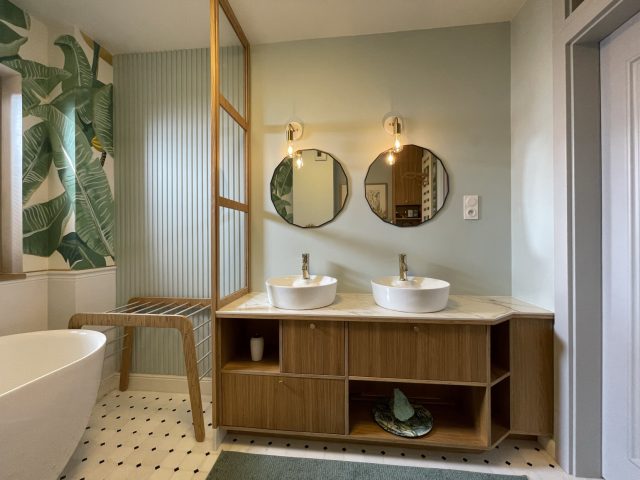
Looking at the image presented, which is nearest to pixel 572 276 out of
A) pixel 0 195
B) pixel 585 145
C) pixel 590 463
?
pixel 585 145

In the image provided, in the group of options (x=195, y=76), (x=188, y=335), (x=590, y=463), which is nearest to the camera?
(x=590, y=463)

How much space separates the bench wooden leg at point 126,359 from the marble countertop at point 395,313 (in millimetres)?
981

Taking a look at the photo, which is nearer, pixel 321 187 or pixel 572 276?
pixel 572 276

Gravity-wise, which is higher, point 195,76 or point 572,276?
point 195,76

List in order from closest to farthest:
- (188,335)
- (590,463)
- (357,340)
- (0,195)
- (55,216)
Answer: (590,463) → (357,340) → (188,335) → (0,195) → (55,216)

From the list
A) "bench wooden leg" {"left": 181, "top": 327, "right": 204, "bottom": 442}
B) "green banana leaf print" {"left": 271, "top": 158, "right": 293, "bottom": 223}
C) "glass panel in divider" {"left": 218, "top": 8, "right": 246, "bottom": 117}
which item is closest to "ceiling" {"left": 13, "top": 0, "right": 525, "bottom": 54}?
"glass panel in divider" {"left": 218, "top": 8, "right": 246, "bottom": 117}

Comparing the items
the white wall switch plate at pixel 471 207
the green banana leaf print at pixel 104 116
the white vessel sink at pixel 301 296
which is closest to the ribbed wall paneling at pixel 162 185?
the green banana leaf print at pixel 104 116

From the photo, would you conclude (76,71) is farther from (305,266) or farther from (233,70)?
(305,266)

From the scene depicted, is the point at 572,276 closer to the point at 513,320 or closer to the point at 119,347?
the point at 513,320

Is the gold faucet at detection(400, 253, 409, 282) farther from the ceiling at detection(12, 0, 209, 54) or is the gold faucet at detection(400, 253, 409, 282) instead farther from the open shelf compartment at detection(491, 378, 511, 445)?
the ceiling at detection(12, 0, 209, 54)

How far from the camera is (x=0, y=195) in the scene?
62.4 inches

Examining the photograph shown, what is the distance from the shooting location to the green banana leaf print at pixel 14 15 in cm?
151

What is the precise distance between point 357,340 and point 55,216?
2.05 m

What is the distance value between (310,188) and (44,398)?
5.09 ft
